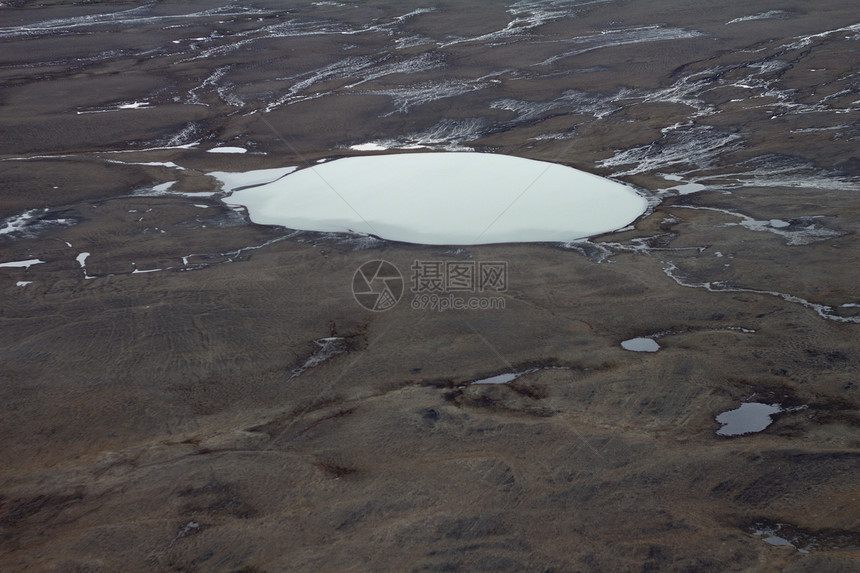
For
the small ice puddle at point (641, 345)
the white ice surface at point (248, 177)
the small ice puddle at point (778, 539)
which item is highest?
the white ice surface at point (248, 177)

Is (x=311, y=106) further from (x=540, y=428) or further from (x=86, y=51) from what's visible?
(x=540, y=428)

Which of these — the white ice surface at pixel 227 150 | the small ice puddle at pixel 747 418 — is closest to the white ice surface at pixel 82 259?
the white ice surface at pixel 227 150

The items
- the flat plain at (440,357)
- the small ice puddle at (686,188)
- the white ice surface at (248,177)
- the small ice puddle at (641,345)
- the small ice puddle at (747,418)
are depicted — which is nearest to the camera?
the flat plain at (440,357)

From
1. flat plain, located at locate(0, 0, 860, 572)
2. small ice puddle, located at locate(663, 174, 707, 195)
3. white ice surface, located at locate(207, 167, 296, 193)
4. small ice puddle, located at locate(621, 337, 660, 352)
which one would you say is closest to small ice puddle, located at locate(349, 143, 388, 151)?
flat plain, located at locate(0, 0, 860, 572)

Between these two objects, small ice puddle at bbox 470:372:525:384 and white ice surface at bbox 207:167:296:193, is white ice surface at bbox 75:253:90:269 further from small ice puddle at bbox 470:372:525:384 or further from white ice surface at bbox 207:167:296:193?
small ice puddle at bbox 470:372:525:384
